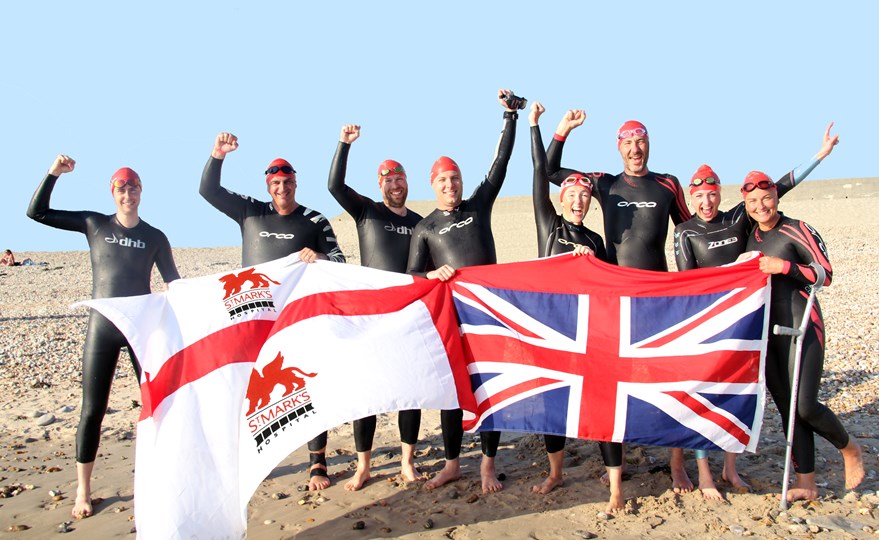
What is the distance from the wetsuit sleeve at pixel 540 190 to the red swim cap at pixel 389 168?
4.18 feet

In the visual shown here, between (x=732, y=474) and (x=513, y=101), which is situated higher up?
(x=513, y=101)

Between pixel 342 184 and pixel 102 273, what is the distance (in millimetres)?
2298

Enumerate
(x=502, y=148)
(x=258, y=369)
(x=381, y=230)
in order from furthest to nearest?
(x=502, y=148) → (x=381, y=230) → (x=258, y=369)

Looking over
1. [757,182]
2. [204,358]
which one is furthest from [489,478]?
[757,182]

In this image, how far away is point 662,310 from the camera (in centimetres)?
623

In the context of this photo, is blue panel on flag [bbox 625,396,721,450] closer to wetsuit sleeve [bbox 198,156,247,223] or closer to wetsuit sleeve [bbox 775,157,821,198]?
wetsuit sleeve [bbox 775,157,821,198]

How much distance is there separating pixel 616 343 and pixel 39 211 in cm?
516

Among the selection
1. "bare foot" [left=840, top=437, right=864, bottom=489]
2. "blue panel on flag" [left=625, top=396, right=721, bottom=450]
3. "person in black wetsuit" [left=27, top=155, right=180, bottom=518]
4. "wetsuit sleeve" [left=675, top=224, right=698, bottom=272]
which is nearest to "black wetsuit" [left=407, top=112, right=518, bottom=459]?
"blue panel on flag" [left=625, top=396, right=721, bottom=450]

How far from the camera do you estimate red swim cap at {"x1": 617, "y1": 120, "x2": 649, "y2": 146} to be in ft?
22.7

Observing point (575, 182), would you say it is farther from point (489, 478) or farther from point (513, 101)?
point (489, 478)

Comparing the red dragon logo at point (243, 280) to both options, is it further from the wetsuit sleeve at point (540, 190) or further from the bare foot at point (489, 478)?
the bare foot at point (489, 478)

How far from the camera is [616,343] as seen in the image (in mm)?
6199

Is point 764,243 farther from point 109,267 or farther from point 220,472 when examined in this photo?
point 109,267

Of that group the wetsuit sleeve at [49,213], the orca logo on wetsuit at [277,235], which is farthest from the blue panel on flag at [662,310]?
the wetsuit sleeve at [49,213]
